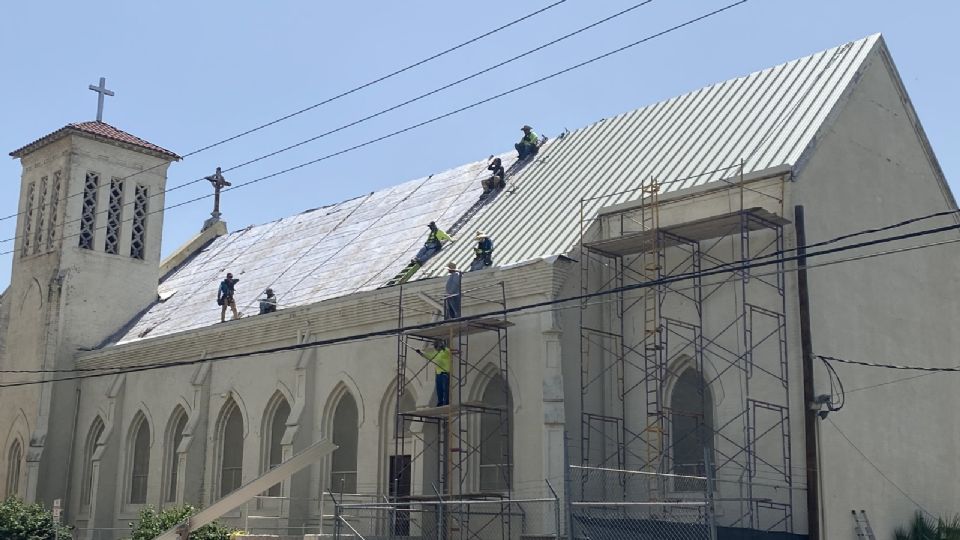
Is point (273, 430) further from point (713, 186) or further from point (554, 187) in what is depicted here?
point (713, 186)

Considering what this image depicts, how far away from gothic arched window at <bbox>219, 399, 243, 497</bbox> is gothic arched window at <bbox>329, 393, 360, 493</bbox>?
3.97 metres

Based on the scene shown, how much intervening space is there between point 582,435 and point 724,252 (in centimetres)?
449

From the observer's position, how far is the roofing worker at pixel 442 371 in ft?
80.0

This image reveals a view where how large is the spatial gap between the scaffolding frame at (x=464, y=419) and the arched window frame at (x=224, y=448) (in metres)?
7.42

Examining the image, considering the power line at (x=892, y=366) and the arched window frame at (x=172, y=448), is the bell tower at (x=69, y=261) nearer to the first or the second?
the arched window frame at (x=172, y=448)

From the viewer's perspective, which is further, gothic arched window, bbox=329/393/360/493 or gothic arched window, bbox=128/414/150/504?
gothic arched window, bbox=128/414/150/504

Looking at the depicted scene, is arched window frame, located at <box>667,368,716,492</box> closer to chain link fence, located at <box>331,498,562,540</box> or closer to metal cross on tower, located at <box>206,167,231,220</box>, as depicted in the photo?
chain link fence, located at <box>331,498,562,540</box>

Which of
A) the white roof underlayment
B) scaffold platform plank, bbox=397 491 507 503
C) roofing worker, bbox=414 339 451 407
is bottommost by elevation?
scaffold platform plank, bbox=397 491 507 503

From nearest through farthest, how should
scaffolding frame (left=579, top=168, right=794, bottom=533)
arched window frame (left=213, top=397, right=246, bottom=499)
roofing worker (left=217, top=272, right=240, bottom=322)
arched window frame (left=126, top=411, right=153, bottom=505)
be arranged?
scaffolding frame (left=579, top=168, right=794, bottom=533), arched window frame (left=213, top=397, right=246, bottom=499), roofing worker (left=217, top=272, right=240, bottom=322), arched window frame (left=126, top=411, right=153, bottom=505)

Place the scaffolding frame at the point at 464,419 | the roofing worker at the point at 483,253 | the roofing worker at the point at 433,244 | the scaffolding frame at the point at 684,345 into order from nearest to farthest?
the scaffolding frame at the point at 684,345 < the scaffolding frame at the point at 464,419 < the roofing worker at the point at 483,253 < the roofing worker at the point at 433,244

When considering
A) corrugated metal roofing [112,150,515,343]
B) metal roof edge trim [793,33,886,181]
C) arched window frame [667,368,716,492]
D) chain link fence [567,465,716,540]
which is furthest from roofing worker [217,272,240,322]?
metal roof edge trim [793,33,886,181]

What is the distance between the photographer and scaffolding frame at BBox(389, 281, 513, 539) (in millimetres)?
23828

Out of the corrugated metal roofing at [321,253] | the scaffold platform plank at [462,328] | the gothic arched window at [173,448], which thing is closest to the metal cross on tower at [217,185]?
the corrugated metal roofing at [321,253]

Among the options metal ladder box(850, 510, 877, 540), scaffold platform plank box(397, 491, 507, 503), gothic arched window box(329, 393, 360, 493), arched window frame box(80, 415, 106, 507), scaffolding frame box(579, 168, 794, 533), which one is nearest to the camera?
scaffolding frame box(579, 168, 794, 533)
